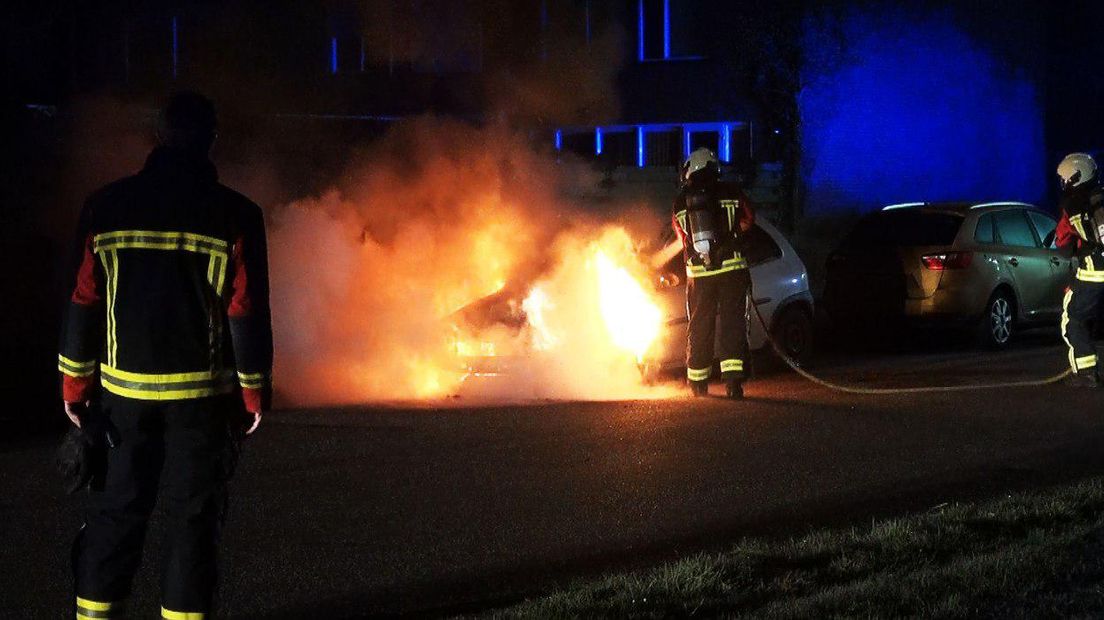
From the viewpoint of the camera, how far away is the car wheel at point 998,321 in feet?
48.6

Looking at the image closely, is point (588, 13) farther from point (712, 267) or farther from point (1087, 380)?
point (1087, 380)

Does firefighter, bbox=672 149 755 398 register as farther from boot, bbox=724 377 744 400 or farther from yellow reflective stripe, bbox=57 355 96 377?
yellow reflective stripe, bbox=57 355 96 377

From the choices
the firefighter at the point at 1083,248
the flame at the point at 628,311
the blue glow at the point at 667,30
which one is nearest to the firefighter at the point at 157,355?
the flame at the point at 628,311

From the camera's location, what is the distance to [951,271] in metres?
14.6

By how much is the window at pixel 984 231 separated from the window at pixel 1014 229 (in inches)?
5.0

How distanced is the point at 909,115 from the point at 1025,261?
9.99 m

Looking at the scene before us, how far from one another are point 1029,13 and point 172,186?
80.8 feet

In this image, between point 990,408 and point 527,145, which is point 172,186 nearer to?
point 990,408

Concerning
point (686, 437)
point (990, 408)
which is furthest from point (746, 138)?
point (686, 437)

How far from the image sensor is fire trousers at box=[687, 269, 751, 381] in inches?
433

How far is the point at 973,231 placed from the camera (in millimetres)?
14883

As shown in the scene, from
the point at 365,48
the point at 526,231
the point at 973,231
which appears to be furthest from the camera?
the point at 365,48

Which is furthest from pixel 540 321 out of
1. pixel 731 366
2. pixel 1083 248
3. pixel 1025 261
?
pixel 1025 261

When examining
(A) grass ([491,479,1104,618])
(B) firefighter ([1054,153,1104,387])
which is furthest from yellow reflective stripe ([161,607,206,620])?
(B) firefighter ([1054,153,1104,387])
